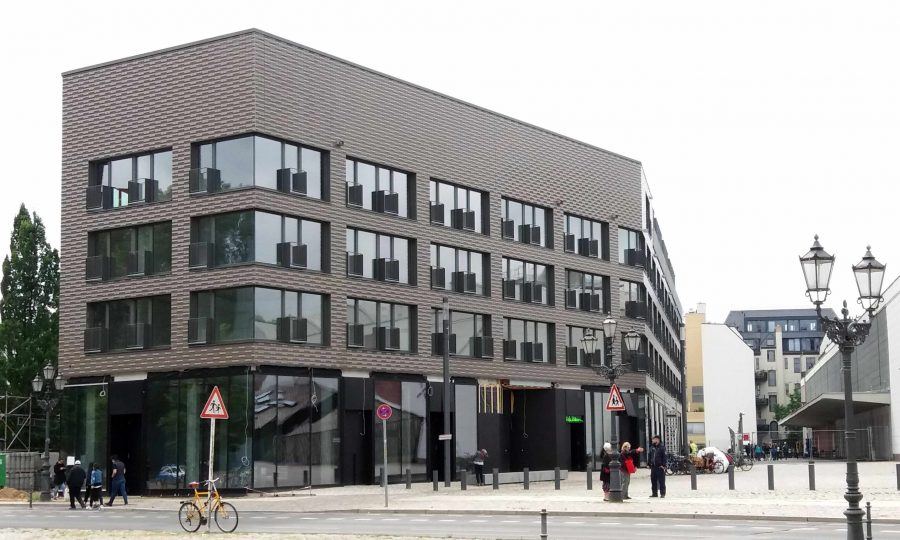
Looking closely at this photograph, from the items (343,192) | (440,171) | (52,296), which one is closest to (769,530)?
(343,192)

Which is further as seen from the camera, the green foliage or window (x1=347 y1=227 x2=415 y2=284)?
the green foliage

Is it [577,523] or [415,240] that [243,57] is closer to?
[415,240]

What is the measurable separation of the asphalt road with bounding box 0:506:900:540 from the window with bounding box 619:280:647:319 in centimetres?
3513

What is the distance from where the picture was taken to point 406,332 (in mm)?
51438

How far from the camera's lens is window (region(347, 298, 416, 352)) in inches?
1917

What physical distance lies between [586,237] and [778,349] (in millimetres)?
107319

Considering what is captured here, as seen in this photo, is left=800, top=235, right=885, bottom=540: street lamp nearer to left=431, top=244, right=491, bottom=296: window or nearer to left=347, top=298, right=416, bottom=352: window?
left=347, top=298, right=416, bottom=352: window

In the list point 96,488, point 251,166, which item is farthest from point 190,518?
point 251,166

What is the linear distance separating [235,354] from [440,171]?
45.7 ft

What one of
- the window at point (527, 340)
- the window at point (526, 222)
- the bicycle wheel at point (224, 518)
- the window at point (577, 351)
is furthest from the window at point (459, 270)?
the bicycle wheel at point (224, 518)

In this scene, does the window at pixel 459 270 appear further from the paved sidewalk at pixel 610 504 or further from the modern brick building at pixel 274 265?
the paved sidewalk at pixel 610 504

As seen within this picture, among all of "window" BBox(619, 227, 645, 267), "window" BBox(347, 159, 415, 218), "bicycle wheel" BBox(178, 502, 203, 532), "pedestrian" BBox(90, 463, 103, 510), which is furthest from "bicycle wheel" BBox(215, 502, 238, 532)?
"window" BBox(619, 227, 645, 267)

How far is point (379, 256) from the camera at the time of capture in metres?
50.4

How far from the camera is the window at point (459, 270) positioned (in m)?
53.4
